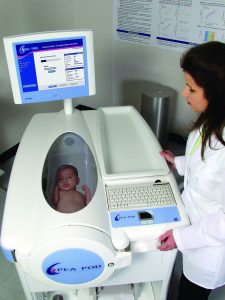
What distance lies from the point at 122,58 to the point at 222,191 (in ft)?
6.81

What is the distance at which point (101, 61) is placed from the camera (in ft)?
9.32

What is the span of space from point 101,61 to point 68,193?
1894 mm

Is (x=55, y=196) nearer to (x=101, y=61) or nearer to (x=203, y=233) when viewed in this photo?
(x=203, y=233)

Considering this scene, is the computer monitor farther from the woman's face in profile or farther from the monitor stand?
the woman's face in profile

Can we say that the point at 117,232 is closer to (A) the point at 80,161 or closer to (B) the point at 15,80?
(A) the point at 80,161

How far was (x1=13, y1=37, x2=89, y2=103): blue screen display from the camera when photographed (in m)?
1.14

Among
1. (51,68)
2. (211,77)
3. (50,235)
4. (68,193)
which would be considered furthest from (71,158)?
(211,77)

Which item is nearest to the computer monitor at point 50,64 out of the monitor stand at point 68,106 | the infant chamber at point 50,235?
the monitor stand at point 68,106

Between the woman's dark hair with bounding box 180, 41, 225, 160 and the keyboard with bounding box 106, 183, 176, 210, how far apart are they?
259mm

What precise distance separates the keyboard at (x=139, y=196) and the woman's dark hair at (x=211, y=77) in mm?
259

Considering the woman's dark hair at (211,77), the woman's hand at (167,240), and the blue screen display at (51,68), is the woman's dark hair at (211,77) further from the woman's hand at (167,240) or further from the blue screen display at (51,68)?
the blue screen display at (51,68)

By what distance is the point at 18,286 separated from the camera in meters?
1.57

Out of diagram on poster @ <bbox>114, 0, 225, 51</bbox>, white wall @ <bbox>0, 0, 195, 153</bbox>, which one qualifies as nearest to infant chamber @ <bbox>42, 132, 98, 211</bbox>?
white wall @ <bbox>0, 0, 195, 153</bbox>

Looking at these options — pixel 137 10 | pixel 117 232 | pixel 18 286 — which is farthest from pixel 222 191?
pixel 137 10
